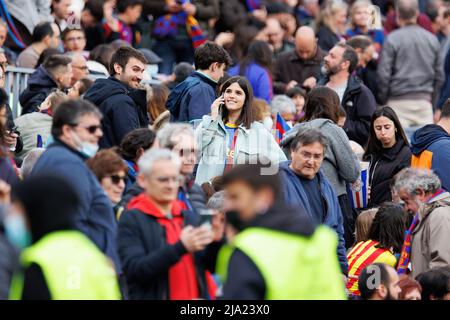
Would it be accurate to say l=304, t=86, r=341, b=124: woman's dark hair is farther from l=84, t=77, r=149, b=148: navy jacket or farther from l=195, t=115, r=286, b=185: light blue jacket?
l=84, t=77, r=149, b=148: navy jacket

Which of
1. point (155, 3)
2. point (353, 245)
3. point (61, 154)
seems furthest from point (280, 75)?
point (61, 154)

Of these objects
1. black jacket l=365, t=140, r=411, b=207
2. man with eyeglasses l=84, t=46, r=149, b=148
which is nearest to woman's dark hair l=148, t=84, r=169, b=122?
man with eyeglasses l=84, t=46, r=149, b=148

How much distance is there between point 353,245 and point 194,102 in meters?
2.08

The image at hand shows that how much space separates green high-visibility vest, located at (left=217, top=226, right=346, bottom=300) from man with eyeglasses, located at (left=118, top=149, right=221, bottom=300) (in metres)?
1.05

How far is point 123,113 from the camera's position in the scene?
36.3ft

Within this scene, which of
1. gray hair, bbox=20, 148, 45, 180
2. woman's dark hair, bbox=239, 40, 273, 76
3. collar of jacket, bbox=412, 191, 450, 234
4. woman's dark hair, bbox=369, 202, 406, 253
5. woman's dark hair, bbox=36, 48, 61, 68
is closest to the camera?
gray hair, bbox=20, 148, 45, 180

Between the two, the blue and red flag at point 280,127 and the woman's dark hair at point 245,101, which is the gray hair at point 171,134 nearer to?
the woman's dark hair at point 245,101

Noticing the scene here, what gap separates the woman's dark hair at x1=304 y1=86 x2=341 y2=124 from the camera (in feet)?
39.0

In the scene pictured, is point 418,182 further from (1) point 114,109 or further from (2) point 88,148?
(2) point 88,148

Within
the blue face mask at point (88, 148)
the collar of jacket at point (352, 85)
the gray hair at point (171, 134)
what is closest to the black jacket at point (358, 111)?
the collar of jacket at point (352, 85)

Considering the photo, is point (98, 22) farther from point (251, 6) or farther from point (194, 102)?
point (194, 102)

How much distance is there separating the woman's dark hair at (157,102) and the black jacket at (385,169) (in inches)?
91.2

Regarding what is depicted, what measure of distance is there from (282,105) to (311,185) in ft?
14.0

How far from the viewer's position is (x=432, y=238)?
34.2 ft
